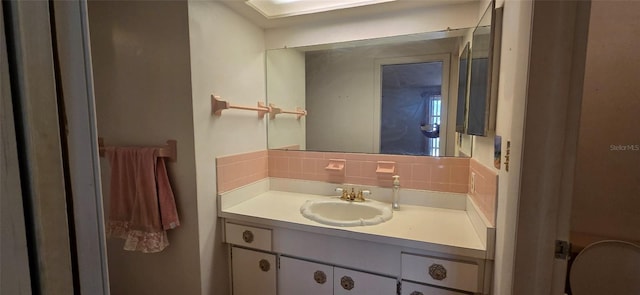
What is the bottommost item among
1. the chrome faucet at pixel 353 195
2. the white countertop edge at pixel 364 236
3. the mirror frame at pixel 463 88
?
the white countertop edge at pixel 364 236

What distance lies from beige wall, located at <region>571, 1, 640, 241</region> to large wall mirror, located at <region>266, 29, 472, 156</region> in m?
0.61

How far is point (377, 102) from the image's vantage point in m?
1.72

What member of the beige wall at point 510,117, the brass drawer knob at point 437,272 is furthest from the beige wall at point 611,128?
the brass drawer knob at point 437,272

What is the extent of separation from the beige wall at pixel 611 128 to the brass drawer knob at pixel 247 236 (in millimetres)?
1698

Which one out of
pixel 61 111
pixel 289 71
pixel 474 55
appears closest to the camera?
pixel 61 111

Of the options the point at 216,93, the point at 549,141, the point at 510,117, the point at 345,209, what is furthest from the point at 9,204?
the point at 345,209

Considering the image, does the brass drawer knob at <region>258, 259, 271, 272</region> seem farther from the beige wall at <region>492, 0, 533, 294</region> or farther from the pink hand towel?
the beige wall at <region>492, 0, 533, 294</region>

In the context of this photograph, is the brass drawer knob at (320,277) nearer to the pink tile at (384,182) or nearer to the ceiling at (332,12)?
the pink tile at (384,182)

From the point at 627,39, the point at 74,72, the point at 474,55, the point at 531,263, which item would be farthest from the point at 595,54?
the point at 74,72

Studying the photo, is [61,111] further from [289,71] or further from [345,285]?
[289,71]

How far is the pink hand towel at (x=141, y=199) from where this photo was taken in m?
1.36

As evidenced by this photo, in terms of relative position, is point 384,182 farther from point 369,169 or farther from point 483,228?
point 483,228

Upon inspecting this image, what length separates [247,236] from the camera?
148 centimetres

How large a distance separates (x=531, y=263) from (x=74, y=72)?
3.41 ft
